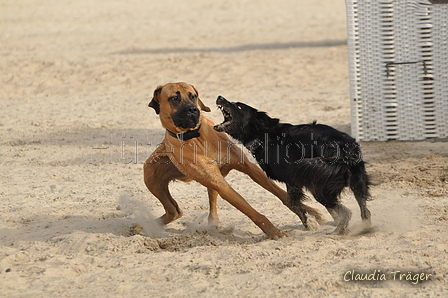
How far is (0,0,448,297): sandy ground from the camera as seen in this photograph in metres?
3.72

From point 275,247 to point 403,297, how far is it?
1193 mm

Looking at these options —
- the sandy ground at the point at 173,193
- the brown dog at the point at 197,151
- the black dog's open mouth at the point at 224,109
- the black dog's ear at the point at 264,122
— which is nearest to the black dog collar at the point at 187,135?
the brown dog at the point at 197,151

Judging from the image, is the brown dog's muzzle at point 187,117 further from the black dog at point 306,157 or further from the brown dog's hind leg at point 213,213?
the brown dog's hind leg at point 213,213

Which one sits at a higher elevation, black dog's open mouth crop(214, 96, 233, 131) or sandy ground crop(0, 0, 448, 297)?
black dog's open mouth crop(214, 96, 233, 131)

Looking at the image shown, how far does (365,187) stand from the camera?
14.7 ft

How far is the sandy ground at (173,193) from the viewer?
12.2 feet

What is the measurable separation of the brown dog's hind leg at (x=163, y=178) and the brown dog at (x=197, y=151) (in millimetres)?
13

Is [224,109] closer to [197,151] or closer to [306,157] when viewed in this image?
[197,151]

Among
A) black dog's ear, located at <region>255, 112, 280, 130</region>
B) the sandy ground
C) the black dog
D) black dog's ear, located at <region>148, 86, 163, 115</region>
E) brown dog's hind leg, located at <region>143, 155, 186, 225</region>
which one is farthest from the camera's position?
brown dog's hind leg, located at <region>143, 155, 186, 225</region>

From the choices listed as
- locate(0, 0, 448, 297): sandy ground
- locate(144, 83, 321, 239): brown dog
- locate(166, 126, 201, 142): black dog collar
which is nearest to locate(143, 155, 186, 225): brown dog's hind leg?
locate(144, 83, 321, 239): brown dog

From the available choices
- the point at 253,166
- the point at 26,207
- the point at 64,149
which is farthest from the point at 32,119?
the point at 253,166

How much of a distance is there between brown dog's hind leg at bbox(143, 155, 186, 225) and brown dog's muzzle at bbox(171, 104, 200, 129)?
54 centimetres

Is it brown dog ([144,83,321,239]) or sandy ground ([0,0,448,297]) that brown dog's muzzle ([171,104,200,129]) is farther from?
sandy ground ([0,0,448,297])

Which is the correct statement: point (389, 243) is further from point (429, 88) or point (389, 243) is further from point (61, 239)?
point (429, 88)
